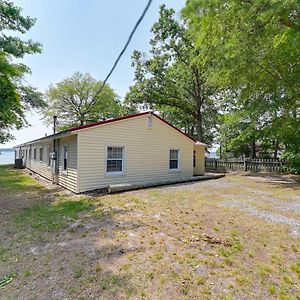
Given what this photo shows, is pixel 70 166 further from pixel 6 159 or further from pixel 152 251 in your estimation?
pixel 6 159

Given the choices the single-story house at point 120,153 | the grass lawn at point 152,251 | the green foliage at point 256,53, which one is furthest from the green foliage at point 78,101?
the grass lawn at point 152,251

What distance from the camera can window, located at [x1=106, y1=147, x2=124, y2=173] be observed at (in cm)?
1022

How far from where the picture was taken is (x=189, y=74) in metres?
22.0

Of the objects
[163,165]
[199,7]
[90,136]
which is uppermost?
[199,7]

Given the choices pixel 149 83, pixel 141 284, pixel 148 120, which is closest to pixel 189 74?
pixel 149 83

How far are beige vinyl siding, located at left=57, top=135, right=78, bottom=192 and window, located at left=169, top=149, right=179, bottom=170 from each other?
5404 millimetres

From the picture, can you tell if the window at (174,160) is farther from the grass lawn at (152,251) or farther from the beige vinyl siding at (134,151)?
the grass lawn at (152,251)

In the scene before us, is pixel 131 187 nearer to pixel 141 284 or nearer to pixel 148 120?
pixel 148 120

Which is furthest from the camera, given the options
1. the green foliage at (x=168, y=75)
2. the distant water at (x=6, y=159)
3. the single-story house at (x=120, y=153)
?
the distant water at (x=6, y=159)

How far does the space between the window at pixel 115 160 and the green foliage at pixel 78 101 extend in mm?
20379

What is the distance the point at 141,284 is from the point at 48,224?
3.44 meters

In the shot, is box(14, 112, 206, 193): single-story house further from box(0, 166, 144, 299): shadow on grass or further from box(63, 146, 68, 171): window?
box(0, 166, 144, 299): shadow on grass

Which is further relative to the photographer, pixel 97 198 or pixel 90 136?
pixel 90 136

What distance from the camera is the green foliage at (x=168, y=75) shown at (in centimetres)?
2091
